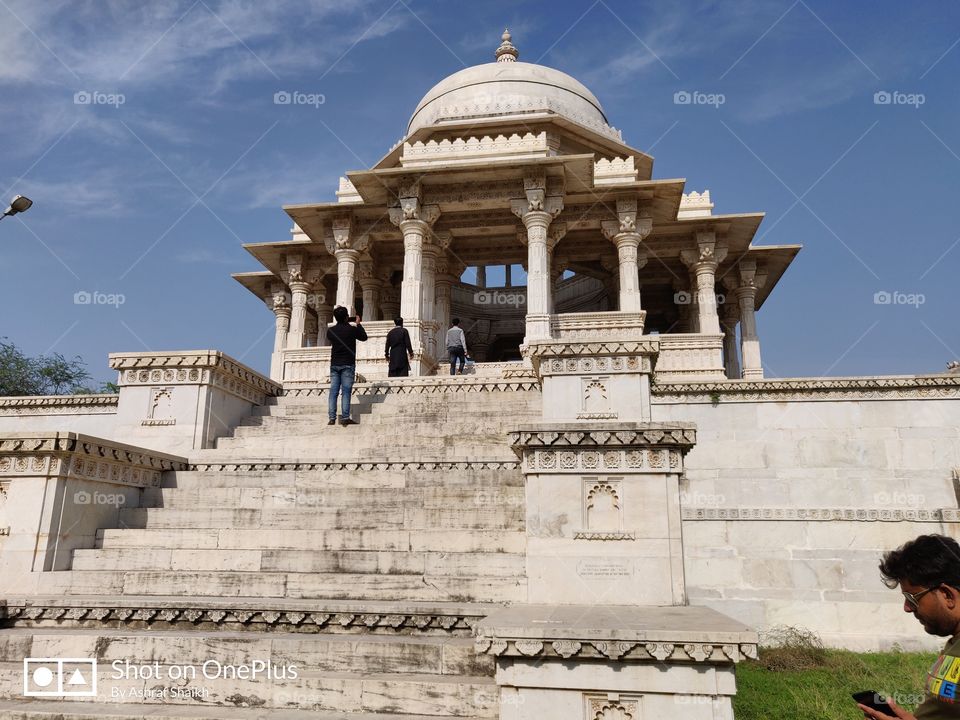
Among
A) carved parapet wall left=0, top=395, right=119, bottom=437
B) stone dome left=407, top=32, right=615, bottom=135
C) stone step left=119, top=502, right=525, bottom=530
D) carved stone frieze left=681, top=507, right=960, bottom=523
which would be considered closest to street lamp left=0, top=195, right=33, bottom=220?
carved parapet wall left=0, top=395, right=119, bottom=437

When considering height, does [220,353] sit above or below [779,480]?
above

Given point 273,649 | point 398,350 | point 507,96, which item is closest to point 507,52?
point 507,96

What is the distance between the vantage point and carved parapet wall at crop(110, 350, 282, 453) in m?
7.66

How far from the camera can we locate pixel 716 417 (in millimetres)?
10617

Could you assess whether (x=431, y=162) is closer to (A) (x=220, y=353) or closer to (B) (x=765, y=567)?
(A) (x=220, y=353)

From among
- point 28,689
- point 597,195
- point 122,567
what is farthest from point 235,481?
point 597,195

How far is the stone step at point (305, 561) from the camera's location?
4.77 m

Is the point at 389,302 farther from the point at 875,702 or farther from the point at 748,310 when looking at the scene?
the point at 875,702

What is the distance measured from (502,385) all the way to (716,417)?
3.73 metres

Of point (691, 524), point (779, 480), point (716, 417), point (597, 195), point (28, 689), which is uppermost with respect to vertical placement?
point (597, 195)

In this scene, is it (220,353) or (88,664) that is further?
(220,353)

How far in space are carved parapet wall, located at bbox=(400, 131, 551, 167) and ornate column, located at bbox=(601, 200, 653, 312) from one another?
9.76ft

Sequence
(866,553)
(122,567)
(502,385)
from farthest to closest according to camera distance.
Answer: (502,385) → (866,553) → (122,567)

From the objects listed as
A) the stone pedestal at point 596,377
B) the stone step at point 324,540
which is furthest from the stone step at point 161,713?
the stone pedestal at point 596,377
